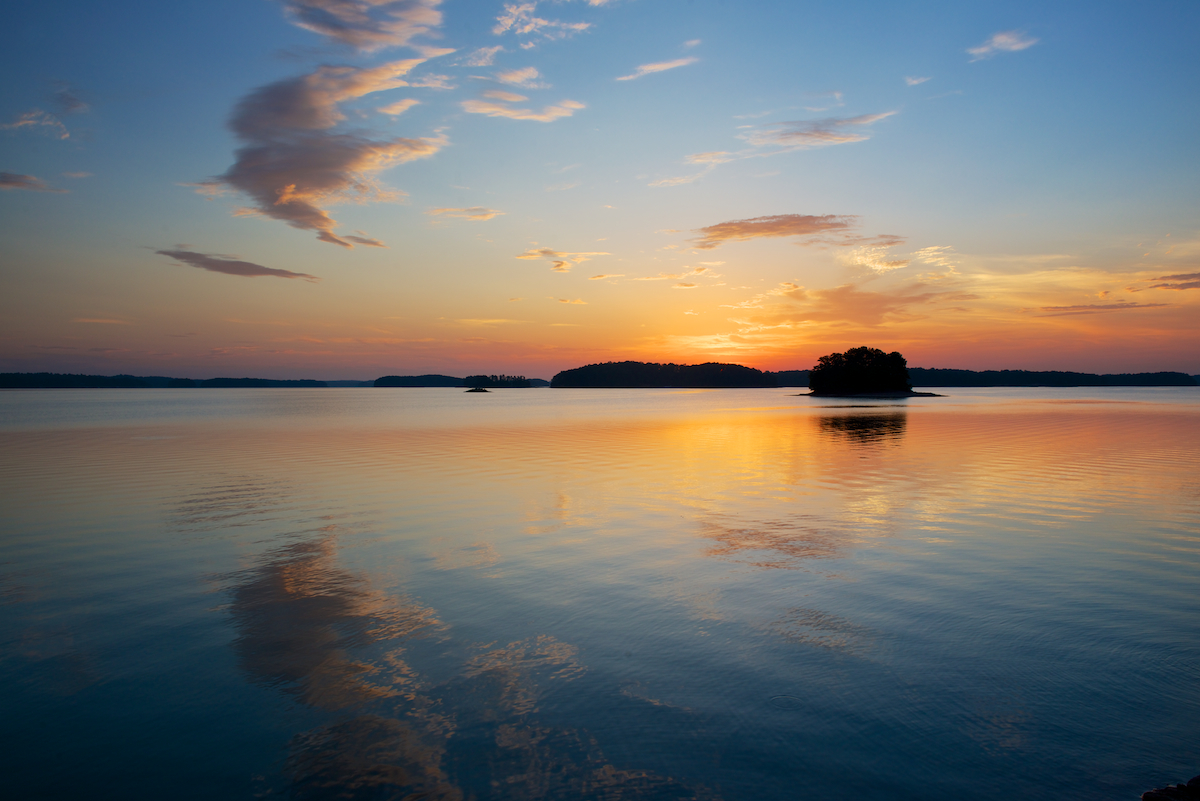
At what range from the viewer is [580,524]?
1602cm

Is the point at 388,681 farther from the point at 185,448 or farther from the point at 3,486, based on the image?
the point at 185,448

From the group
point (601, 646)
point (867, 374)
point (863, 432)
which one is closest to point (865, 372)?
point (867, 374)

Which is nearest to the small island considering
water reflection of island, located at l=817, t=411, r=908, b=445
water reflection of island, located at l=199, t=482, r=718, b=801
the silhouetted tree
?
the silhouetted tree

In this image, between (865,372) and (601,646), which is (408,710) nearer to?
(601,646)

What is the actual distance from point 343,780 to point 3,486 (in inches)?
1014

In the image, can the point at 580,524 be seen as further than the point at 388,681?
Yes

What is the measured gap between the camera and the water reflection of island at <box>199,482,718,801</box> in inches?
212

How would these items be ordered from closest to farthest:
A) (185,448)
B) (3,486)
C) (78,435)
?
(3,486)
(185,448)
(78,435)

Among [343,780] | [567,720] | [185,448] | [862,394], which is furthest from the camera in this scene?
[862,394]

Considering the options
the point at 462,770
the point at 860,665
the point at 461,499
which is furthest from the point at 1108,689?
the point at 461,499

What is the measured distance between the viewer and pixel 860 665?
7.55 metres

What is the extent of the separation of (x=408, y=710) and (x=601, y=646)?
2.69 m

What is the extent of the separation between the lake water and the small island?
516ft

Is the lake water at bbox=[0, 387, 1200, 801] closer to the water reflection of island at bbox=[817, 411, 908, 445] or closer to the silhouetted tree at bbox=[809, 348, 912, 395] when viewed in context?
the water reflection of island at bbox=[817, 411, 908, 445]
